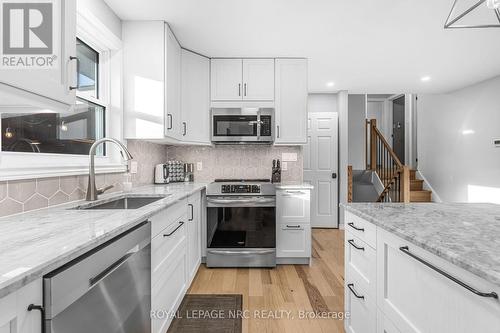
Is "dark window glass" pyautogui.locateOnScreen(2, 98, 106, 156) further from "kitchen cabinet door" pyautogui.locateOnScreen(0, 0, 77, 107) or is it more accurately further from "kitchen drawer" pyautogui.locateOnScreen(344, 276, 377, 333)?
"kitchen drawer" pyautogui.locateOnScreen(344, 276, 377, 333)

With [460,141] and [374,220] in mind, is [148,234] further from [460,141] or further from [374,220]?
[460,141]

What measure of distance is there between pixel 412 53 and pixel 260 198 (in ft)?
8.10

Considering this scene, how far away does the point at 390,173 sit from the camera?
17.1 ft

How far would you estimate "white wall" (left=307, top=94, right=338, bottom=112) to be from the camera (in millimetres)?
5059

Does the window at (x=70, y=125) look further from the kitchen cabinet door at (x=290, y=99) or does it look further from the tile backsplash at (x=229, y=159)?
the kitchen cabinet door at (x=290, y=99)

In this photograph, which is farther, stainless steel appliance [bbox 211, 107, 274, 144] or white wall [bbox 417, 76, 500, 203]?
white wall [bbox 417, 76, 500, 203]

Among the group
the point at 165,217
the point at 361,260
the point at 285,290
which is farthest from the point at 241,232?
the point at 361,260

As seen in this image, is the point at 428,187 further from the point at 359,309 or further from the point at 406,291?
the point at 406,291

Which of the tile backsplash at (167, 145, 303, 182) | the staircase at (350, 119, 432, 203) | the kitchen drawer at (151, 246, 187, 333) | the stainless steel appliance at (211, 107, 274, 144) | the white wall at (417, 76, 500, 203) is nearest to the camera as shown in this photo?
the kitchen drawer at (151, 246, 187, 333)

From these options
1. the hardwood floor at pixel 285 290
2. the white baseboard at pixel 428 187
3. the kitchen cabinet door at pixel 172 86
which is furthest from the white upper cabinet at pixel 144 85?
the white baseboard at pixel 428 187

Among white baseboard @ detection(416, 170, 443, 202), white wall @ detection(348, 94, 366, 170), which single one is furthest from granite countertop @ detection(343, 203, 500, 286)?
white wall @ detection(348, 94, 366, 170)

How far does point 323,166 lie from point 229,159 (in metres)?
2.03

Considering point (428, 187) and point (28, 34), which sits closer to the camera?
point (28, 34)

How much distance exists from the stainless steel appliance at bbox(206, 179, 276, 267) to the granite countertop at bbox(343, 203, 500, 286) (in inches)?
54.6
